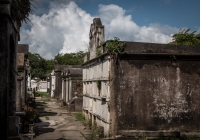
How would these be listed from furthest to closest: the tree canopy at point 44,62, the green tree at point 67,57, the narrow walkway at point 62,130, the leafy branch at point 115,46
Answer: the green tree at point 67,57, the tree canopy at point 44,62, the narrow walkway at point 62,130, the leafy branch at point 115,46

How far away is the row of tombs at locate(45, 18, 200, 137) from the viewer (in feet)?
31.9

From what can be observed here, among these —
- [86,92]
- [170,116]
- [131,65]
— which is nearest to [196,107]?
[170,116]

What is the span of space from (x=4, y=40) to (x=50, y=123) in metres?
8.91

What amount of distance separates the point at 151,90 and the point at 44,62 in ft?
192

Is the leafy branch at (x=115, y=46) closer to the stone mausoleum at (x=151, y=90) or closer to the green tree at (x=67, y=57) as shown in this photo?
the stone mausoleum at (x=151, y=90)

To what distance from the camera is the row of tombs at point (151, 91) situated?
971cm

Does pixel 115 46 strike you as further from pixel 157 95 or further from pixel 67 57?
pixel 67 57

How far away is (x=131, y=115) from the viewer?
32.1ft

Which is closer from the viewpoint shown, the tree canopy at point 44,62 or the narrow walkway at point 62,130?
the narrow walkway at point 62,130

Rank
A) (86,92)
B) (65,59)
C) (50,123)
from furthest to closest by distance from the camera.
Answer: (65,59), (86,92), (50,123)

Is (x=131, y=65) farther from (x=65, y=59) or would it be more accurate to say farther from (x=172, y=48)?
(x=65, y=59)

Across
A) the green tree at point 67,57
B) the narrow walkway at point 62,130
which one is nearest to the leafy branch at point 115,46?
the narrow walkway at point 62,130

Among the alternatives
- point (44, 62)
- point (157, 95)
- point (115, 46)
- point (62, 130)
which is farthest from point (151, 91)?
point (44, 62)

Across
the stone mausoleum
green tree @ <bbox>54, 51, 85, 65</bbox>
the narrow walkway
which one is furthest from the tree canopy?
the stone mausoleum
